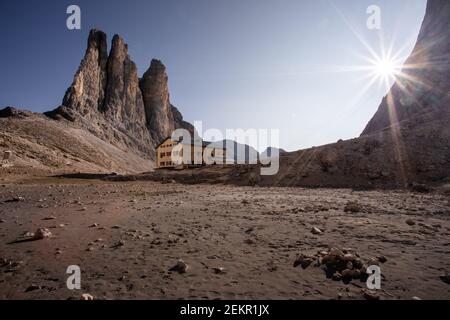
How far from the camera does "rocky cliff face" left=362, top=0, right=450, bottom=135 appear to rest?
162 ft

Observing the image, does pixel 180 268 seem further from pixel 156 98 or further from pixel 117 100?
pixel 156 98

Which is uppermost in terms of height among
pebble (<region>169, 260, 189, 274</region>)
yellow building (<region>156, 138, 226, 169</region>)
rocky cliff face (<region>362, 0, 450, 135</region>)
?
rocky cliff face (<region>362, 0, 450, 135</region>)

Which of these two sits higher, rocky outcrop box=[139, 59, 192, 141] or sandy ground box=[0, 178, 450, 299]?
rocky outcrop box=[139, 59, 192, 141]

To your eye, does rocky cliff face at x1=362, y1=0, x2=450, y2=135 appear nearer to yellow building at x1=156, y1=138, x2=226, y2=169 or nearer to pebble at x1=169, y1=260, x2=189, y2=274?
yellow building at x1=156, y1=138, x2=226, y2=169

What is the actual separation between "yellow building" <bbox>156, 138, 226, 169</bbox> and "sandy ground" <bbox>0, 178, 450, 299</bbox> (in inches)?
2404

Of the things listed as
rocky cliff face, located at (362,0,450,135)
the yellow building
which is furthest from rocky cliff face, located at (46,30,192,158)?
rocky cliff face, located at (362,0,450,135)

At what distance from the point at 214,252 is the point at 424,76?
219 feet

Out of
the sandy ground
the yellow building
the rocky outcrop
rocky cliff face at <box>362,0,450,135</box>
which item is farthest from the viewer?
the rocky outcrop

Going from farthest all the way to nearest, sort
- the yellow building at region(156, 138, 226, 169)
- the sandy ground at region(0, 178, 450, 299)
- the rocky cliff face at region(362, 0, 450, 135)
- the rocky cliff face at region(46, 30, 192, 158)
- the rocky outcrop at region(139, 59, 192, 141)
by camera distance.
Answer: the rocky outcrop at region(139, 59, 192, 141) → the rocky cliff face at region(46, 30, 192, 158) → the yellow building at region(156, 138, 226, 169) → the rocky cliff face at region(362, 0, 450, 135) → the sandy ground at region(0, 178, 450, 299)

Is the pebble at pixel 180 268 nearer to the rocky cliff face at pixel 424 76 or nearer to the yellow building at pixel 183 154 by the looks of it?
the rocky cliff face at pixel 424 76

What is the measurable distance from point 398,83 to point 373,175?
48550 mm

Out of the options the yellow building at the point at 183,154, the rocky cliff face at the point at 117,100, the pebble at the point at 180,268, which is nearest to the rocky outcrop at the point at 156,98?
the rocky cliff face at the point at 117,100

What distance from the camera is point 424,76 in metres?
53.8

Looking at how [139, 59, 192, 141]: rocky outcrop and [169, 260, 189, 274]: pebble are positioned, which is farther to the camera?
[139, 59, 192, 141]: rocky outcrop
